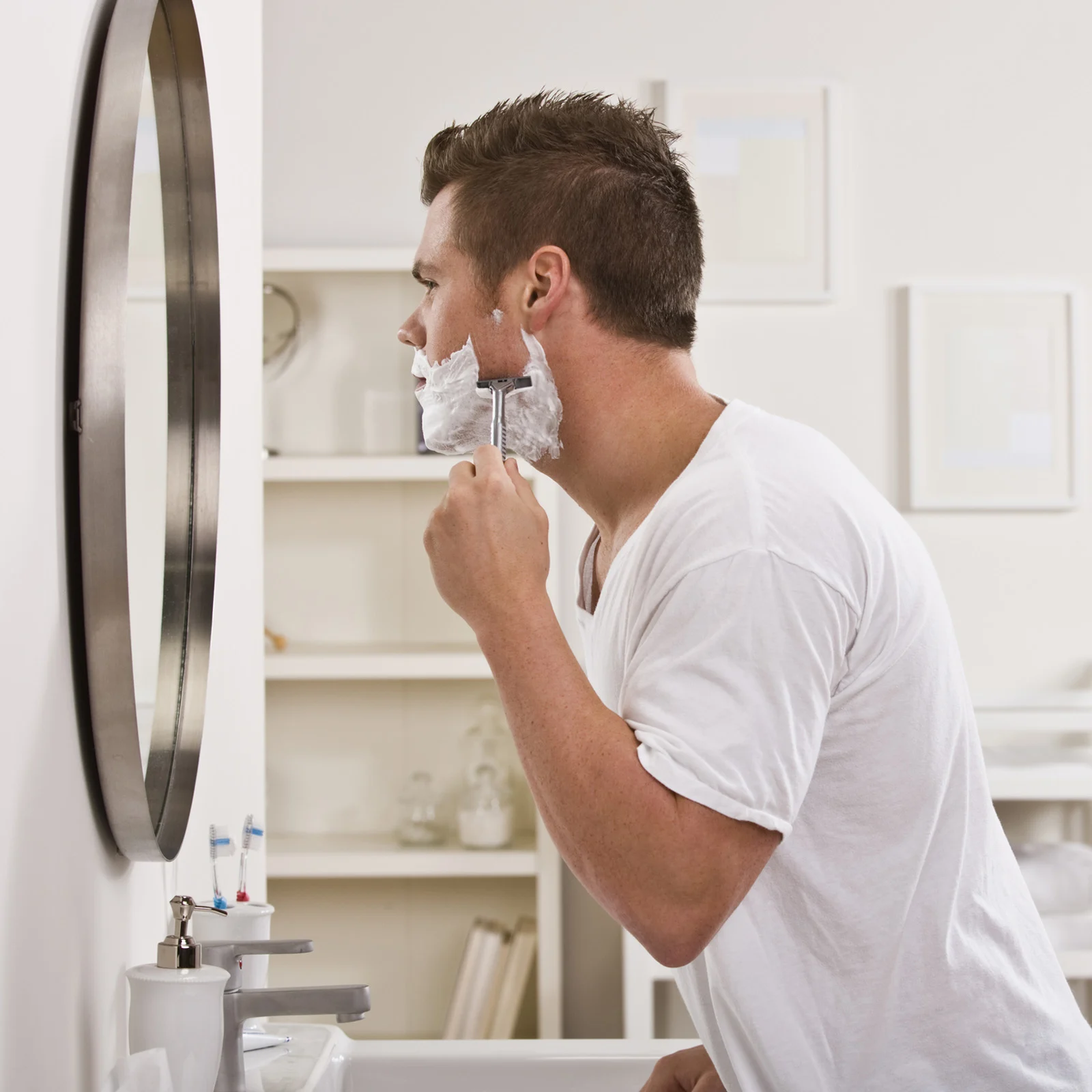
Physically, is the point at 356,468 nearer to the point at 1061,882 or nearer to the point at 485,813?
the point at 485,813

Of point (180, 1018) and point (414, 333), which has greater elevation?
point (414, 333)

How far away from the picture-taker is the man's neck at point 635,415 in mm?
867

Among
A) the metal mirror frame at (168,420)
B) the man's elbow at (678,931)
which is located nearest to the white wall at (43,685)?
the metal mirror frame at (168,420)

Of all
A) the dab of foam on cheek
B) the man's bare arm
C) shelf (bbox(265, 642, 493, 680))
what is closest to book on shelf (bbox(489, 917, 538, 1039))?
shelf (bbox(265, 642, 493, 680))

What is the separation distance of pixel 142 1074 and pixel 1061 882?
1760mm

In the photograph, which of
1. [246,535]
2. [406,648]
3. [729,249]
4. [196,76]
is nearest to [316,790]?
[406,648]

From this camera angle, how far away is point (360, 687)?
2.29 metres

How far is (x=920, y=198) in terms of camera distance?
2.36 m

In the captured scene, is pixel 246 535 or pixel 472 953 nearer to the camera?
pixel 246 535

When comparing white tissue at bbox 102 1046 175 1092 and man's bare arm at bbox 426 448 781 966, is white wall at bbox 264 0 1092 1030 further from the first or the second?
white tissue at bbox 102 1046 175 1092

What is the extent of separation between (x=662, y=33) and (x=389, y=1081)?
2.03 m

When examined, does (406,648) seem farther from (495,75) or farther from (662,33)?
(662,33)

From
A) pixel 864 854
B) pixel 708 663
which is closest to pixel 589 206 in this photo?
pixel 708 663

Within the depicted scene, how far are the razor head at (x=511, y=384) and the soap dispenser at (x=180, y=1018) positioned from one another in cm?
45
